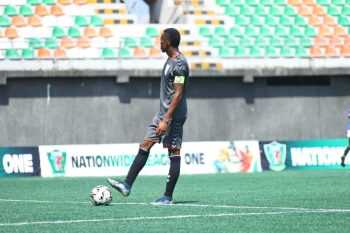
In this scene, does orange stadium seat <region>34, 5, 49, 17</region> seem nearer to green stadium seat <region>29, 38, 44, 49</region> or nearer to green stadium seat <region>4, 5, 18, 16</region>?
green stadium seat <region>4, 5, 18, 16</region>

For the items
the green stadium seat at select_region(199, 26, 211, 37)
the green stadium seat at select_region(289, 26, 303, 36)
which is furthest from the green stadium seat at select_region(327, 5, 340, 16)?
the green stadium seat at select_region(199, 26, 211, 37)

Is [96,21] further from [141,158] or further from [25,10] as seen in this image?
[141,158]

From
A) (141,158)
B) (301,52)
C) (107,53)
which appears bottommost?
(301,52)

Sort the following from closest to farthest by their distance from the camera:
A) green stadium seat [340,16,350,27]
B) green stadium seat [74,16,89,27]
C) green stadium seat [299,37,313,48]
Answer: green stadium seat [74,16,89,27] < green stadium seat [299,37,313,48] < green stadium seat [340,16,350,27]

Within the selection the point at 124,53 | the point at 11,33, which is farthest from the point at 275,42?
the point at 11,33

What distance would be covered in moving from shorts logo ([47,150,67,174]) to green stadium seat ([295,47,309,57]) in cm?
1003

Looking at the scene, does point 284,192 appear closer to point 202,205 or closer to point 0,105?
point 202,205

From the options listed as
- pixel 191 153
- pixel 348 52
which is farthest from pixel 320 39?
pixel 191 153

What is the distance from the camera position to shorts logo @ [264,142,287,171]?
29450 millimetres

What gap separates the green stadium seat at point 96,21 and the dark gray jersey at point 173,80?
19.3 metres

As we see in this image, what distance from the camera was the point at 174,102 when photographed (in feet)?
40.3

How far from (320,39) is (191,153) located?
27.6 feet

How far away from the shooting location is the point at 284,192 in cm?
1523

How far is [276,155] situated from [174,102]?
17.7 m
